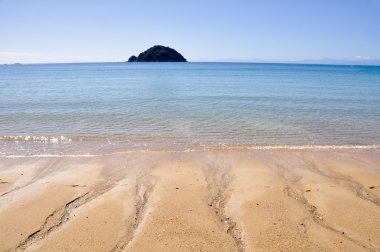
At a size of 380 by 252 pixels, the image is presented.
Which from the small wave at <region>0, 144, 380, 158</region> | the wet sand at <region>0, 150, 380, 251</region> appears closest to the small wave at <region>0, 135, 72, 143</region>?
the small wave at <region>0, 144, 380, 158</region>

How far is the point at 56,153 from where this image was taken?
Answer: 11695 millimetres

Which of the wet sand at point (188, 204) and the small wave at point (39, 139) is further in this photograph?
the small wave at point (39, 139)

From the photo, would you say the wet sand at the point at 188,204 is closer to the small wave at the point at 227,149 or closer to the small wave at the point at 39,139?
the small wave at the point at 227,149

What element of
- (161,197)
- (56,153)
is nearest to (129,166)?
(161,197)

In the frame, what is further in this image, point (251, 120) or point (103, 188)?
point (251, 120)

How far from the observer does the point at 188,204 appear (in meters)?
7.01

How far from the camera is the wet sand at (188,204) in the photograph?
5602 mm

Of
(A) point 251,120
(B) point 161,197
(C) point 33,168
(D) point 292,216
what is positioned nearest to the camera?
(D) point 292,216

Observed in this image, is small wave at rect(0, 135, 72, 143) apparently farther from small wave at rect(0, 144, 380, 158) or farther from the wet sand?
the wet sand

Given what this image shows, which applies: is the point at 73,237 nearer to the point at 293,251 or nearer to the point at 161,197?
the point at 161,197

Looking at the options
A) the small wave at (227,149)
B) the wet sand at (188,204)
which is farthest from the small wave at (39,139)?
the wet sand at (188,204)

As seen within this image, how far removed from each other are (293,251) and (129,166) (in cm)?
612

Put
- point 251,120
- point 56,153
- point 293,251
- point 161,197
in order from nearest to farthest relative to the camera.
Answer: point 293,251
point 161,197
point 56,153
point 251,120

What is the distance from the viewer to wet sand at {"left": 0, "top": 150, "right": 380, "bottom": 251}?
5602 millimetres
